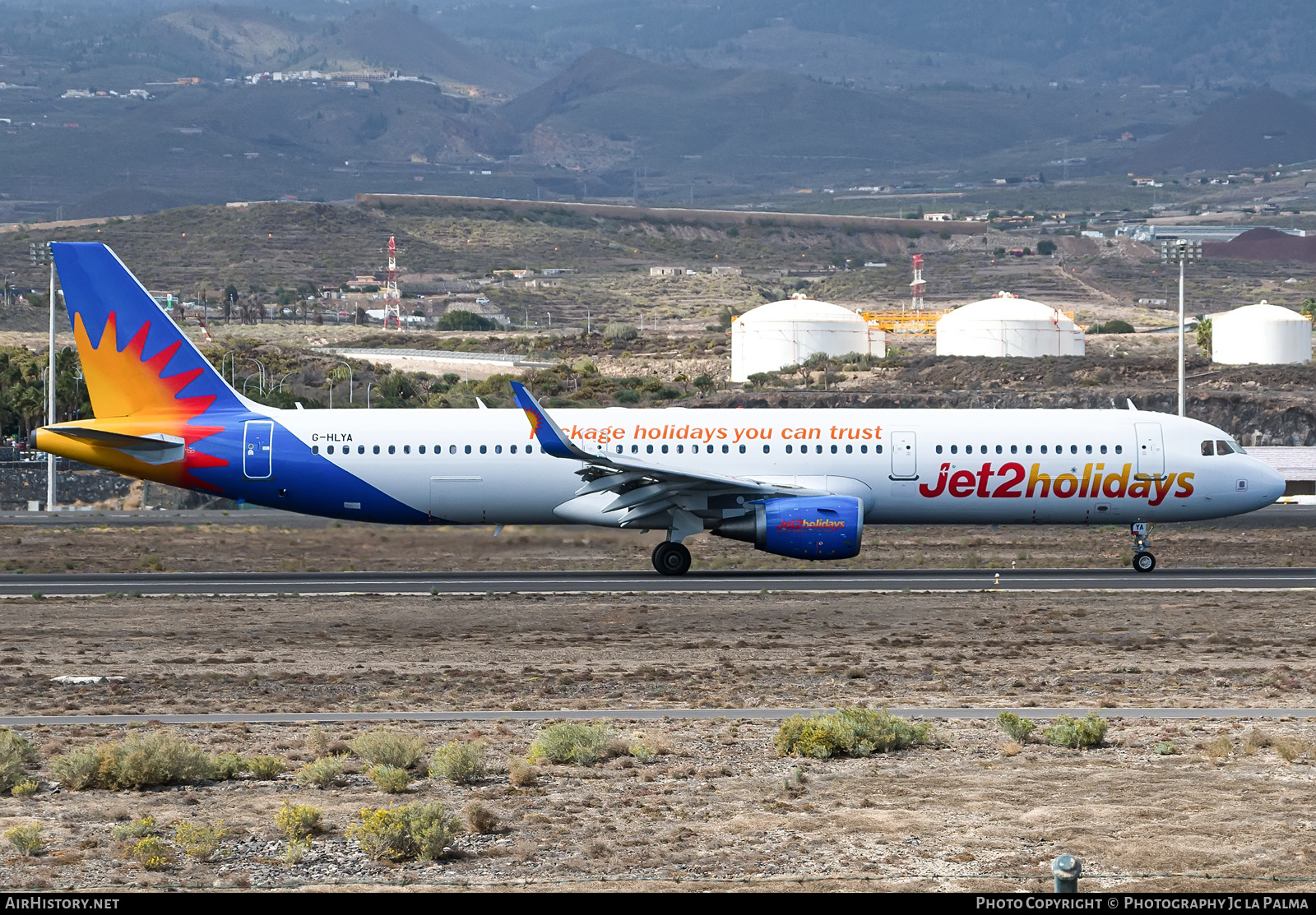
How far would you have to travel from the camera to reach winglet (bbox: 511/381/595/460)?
35.7 meters

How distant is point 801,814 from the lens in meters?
15.3

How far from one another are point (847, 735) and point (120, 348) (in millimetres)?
25464

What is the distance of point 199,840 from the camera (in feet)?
45.8

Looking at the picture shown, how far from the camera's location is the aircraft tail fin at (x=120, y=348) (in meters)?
38.0

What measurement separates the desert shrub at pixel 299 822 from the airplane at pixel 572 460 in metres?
23.0

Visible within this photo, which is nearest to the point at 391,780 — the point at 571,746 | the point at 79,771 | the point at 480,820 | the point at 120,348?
the point at 480,820

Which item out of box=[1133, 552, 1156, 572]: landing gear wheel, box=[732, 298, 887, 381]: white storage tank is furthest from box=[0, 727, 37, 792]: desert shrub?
box=[732, 298, 887, 381]: white storage tank

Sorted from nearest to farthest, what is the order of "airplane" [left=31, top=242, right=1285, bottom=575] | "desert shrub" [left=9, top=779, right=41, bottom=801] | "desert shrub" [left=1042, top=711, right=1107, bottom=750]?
"desert shrub" [left=9, top=779, right=41, bottom=801], "desert shrub" [left=1042, top=711, right=1107, bottom=750], "airplane" [left=31, top=242, right=1285, bottom=575]

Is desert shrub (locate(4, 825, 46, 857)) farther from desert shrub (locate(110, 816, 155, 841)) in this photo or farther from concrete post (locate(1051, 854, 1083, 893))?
concrete post (locate(1051, 854, 1083, 893))

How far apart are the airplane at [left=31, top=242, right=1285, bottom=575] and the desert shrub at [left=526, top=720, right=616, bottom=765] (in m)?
19.2

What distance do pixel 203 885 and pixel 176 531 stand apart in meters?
41.1

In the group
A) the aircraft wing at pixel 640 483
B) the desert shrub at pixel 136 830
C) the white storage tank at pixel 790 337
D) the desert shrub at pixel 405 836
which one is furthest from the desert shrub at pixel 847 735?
the white storage tank at pixel 790 337

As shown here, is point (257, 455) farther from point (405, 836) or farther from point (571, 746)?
point (405, 836)

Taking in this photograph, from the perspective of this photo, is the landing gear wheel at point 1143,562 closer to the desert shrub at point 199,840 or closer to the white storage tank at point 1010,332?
the desert shrub at point 199,840
